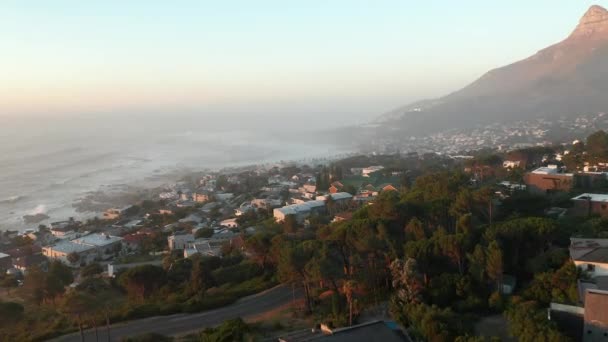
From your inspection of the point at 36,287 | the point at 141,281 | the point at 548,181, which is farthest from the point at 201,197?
the point at 548,181

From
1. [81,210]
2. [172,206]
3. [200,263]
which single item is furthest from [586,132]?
[200,263]

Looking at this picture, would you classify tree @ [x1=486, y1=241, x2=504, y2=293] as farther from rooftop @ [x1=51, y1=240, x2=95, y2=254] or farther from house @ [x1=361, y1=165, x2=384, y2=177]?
house @ [x1=361, y1=165, x2=384, y2=177]

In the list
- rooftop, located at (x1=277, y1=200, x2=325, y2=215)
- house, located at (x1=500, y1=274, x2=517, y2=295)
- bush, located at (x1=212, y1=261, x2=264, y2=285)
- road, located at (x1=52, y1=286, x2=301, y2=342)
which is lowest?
rooftop, located at (x1=277, y1=200, x2=325, y2=215)

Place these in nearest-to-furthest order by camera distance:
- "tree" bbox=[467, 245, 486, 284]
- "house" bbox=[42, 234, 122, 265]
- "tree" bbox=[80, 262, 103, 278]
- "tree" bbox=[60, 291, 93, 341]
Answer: "tree" bbox=[60, 291, 93, 341]
"tree" bbox=[467, 245, 486, 284]
"tree" bbox=[80, 262, 103, 278]
"house" bbox=[42, 234, 122, 265]

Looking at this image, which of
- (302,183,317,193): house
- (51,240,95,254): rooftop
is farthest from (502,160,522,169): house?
(51,240,95,254): rooftop

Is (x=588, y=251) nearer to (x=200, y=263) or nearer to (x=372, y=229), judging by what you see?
(x=372, y=229)

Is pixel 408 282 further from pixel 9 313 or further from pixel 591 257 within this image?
pixel 9 313
